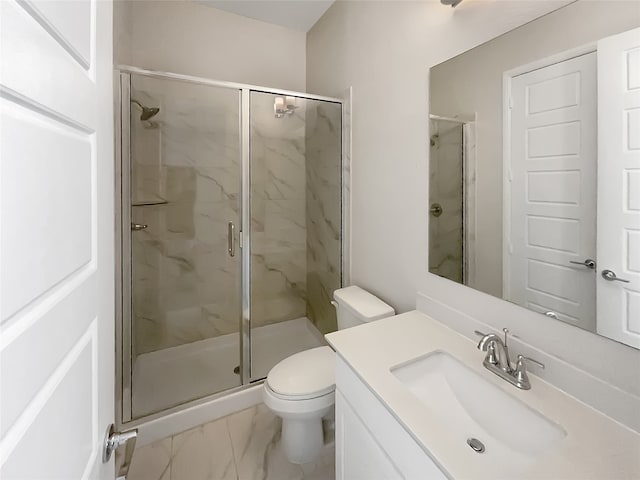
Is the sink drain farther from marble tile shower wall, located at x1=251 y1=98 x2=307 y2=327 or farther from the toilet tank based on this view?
marble tile shower wall, located at x1=251 y1=98 x2=307 y2=327

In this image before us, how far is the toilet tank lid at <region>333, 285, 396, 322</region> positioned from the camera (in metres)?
1.50

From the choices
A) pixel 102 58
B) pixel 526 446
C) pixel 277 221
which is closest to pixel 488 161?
pixel 526 446

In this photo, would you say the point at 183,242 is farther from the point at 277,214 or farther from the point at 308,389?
the point at 308,389

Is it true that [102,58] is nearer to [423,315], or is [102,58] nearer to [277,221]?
[423,315]

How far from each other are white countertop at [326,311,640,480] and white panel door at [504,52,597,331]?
0.77 ft

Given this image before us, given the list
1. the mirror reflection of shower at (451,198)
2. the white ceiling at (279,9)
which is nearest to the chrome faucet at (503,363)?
the mirror reflection of shower at (451,198)

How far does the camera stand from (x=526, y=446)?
0.80 metres

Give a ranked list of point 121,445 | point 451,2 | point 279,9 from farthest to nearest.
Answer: point 279,9 < point 451,2 < point 121,445

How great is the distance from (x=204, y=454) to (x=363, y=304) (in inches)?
43.4

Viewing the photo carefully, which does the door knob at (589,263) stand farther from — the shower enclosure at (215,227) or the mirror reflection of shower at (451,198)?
the shower enclosure at (215,227)

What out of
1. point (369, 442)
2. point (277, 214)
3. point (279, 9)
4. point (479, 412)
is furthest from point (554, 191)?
point (279, 9)

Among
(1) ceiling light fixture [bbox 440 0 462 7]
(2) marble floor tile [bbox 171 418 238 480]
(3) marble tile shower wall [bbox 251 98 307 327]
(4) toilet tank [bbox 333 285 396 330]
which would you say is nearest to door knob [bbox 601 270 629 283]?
(4) toilet tank [bbox 333 285 396 330]

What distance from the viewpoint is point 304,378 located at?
4.66 feet

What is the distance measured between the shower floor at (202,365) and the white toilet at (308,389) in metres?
0.61
